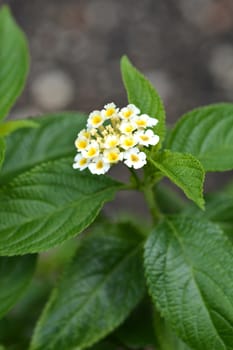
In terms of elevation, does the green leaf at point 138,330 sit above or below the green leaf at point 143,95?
below

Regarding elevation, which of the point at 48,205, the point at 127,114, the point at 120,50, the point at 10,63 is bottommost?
the point at 48,205

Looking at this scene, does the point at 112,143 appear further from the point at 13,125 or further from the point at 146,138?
the point at 13,125

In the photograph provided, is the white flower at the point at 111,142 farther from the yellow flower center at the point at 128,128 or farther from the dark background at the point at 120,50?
the dark background at the point at 120,50

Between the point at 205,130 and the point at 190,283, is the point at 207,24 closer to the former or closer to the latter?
the point at 205,130

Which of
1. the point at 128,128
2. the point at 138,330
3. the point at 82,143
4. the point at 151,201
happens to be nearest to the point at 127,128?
the point at 128,128

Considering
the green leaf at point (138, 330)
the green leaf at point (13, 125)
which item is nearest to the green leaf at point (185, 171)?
the green leaf at point (13, 125)

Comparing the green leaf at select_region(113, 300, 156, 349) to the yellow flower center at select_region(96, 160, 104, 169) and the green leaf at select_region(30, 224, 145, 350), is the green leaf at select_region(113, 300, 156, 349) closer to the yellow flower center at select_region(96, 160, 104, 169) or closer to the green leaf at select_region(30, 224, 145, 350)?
the green leaf at select_region(30, 224, 145, 350)

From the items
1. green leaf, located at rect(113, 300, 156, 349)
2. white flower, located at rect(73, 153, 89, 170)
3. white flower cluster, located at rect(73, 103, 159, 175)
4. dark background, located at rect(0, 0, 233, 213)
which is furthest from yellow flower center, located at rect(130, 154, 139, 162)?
dark background, located at rect(0, 0, 233, 213)
